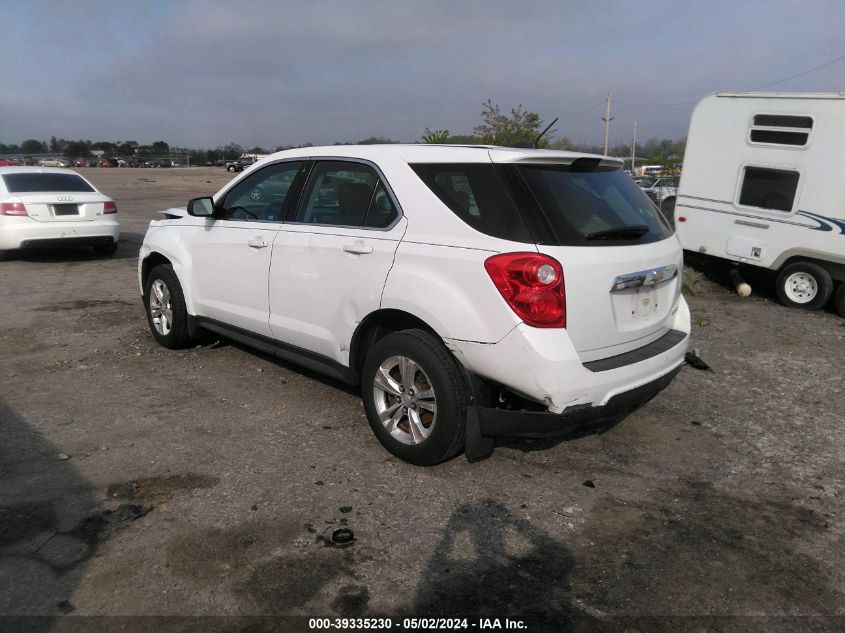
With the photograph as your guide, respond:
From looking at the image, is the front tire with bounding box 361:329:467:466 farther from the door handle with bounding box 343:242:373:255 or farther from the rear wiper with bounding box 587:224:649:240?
the rear wiper with bounding box 587:224:649:240

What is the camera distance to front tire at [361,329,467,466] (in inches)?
137

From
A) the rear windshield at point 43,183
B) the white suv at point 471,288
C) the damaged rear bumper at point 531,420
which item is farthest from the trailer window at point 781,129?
the rear windshield at point 43,183

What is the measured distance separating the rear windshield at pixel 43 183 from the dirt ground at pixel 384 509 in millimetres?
5671

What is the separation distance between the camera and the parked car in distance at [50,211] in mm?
9906

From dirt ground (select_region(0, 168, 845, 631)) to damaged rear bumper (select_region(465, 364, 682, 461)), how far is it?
1.21 ft

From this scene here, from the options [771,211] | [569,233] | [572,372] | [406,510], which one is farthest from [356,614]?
[771,211]

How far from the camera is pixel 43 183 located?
10.5m

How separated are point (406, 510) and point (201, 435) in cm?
161

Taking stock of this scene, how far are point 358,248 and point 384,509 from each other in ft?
4.96

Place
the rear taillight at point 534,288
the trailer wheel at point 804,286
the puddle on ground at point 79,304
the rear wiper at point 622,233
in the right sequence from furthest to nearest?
the trailer wheel at point 804,286 < the puddle on ground at point 79,304 < the rear wiper at point 622,233 < the rear taillight at point 534,288

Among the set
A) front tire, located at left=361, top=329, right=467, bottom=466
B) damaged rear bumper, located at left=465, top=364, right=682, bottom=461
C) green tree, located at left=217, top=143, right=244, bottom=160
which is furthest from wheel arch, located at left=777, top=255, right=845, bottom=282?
green tree, located at left=217, top=143, right=244, bottom=160

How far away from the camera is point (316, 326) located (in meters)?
4.29

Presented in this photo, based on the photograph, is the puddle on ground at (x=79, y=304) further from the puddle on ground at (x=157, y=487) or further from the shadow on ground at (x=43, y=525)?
the puddle on ground at (x=157, y=487)

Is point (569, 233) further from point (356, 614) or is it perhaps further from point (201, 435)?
point (201, 435)
